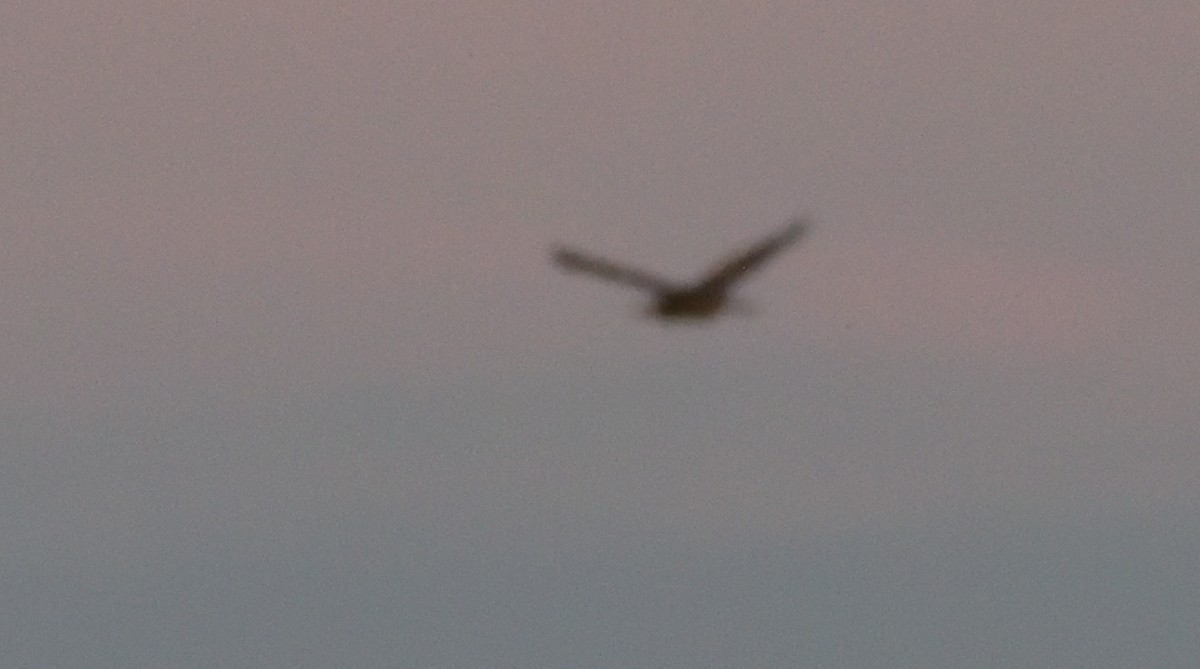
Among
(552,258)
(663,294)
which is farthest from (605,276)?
(663,294)

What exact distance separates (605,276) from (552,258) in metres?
1.38

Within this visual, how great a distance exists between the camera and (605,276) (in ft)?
223

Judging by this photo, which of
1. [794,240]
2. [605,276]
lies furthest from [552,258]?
[794,240]

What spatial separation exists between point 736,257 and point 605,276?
5588 mm

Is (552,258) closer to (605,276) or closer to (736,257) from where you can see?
(605,276)

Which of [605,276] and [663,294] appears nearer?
[605,276]

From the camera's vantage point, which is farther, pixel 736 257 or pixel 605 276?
pixel 736 257

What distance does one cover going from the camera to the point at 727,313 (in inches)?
2778

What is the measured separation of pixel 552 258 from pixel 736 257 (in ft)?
20.9

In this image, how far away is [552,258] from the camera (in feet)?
223

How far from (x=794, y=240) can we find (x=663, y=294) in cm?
538

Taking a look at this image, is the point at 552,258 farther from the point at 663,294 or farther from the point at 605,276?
the point at 663,294

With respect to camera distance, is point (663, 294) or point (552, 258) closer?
point (552, 258)

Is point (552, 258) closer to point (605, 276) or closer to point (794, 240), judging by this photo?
point (605, 276)
